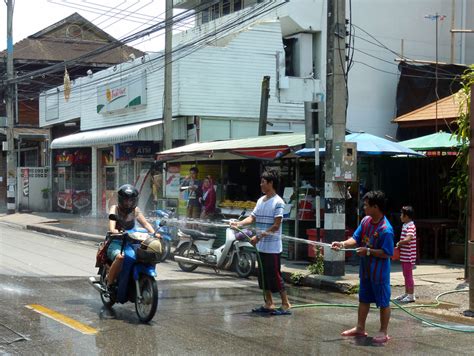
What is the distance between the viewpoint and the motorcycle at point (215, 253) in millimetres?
11898

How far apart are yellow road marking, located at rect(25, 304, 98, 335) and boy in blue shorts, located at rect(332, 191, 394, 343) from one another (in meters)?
3.05

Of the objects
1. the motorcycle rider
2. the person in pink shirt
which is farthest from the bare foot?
the person in pink shirt

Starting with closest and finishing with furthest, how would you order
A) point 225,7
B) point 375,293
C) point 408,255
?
point 375,293 < point 408,255 < point 225,7

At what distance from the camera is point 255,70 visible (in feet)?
71.2

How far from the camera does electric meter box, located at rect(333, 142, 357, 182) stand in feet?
36.0

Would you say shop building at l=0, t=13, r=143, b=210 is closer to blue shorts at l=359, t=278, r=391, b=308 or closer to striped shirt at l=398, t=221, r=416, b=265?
striped shirt at l=398, t=221, r=416, b=265

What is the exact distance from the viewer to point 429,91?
70.8ft

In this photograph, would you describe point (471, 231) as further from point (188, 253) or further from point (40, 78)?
point (40, 78)

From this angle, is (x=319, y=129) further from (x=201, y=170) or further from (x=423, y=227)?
(x=201, y=170)

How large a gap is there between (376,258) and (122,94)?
18.7 metres

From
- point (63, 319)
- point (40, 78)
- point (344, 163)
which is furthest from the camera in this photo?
point (40, 78)

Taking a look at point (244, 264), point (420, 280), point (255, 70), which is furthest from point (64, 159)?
point (420, 280)

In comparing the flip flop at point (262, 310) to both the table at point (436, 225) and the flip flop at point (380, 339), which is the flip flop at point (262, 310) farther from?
the table at point (436, 225)

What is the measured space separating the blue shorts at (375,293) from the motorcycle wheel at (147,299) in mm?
2391
